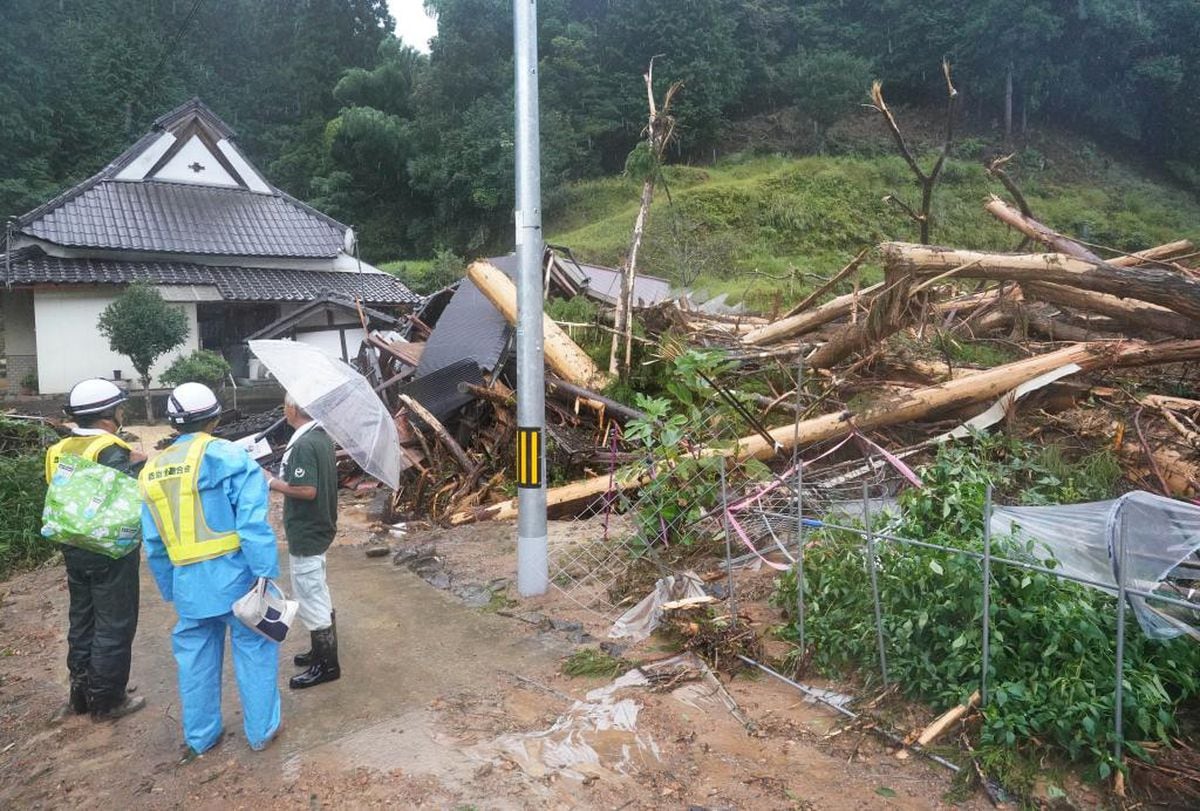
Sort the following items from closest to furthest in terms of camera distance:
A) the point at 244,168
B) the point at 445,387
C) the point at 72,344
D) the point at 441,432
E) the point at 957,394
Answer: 1. the point at 957,394
2. the point at 441,432
3. the point at 445,387
4. the point at 72,344
5. the point at 244,168

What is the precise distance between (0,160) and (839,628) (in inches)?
1291

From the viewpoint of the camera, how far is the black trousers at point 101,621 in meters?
3.73

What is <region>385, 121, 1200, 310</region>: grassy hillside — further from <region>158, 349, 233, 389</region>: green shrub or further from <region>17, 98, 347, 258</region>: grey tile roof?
<region>158, 349, 233, 389</region>: green shrub

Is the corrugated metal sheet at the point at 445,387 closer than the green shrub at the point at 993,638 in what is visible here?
No

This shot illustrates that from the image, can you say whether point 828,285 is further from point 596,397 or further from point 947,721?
point 947,721

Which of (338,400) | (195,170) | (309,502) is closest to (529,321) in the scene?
(338,400)

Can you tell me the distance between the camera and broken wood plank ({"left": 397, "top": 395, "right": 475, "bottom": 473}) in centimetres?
841

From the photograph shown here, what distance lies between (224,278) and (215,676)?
1790cm

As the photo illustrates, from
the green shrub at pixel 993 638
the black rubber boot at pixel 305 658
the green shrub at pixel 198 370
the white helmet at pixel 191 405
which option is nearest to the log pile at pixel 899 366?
the green shrub at pixel 993 638

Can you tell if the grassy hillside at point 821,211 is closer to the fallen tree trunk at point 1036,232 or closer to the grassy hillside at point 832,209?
the grassy hillside at point 832,209

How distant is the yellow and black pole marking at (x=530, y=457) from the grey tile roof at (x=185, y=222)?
16.5 metres

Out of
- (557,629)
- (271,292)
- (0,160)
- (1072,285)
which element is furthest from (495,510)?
(0,160)

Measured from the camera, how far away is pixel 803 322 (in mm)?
9133

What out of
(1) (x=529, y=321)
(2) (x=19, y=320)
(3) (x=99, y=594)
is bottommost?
(3) (x=99, y=594)
